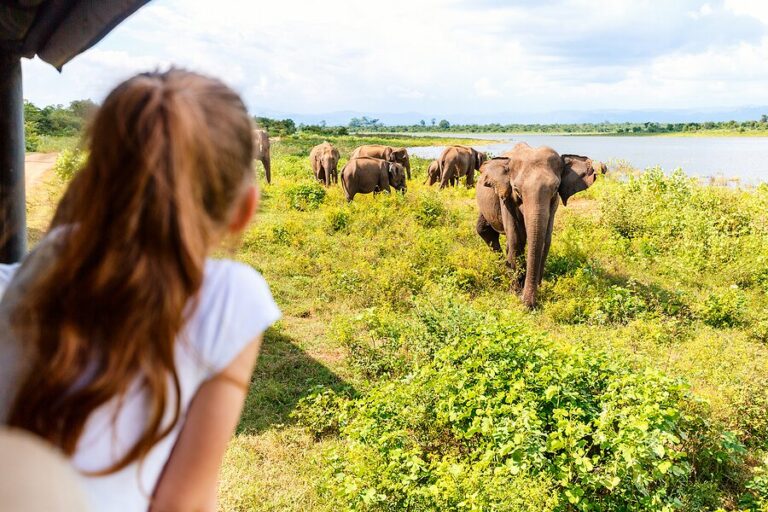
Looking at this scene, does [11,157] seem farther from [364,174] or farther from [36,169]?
[364,174]

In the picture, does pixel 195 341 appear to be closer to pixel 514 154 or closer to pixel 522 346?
pixel 522 346

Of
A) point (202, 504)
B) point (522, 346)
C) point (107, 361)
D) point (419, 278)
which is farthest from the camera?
point (419, 278)

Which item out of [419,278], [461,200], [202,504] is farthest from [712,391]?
[461,200]

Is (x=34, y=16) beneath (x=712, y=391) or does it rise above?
above

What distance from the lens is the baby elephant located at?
15.7 metres

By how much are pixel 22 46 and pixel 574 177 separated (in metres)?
7.33

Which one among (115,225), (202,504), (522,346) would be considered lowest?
(522,346)

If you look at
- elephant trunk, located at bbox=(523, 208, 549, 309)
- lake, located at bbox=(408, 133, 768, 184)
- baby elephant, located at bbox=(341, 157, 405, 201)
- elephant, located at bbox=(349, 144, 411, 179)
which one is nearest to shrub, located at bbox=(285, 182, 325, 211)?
baby elephant, located at bbox=(341, 157, 405, 201)

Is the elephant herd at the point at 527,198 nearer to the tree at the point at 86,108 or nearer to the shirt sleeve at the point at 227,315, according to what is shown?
the tree at the point at 86,108

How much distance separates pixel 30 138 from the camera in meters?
6.86

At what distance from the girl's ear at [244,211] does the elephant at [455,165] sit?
18929mm

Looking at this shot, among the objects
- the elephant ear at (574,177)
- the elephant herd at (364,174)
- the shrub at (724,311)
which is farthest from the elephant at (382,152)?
the shrub at (724,311)

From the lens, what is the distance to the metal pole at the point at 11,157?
2.62 m

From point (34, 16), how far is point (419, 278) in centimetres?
677
